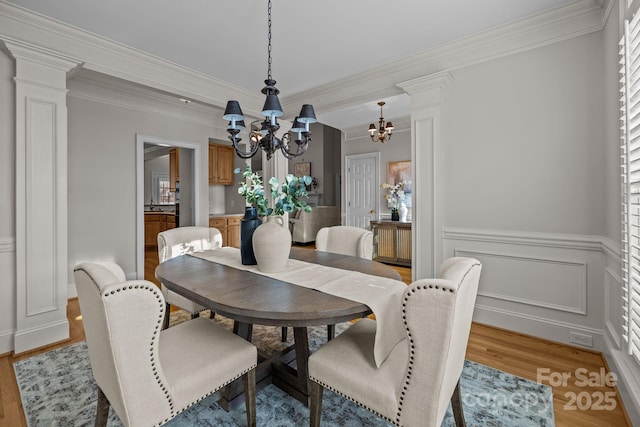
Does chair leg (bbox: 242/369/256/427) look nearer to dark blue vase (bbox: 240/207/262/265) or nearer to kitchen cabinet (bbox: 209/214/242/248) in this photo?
dark blue vase (bbox: 240/207/262/265)

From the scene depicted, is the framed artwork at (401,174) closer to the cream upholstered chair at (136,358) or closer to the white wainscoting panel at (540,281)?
the white wainscoting panel at (540,281)

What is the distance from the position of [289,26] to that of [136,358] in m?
2.55

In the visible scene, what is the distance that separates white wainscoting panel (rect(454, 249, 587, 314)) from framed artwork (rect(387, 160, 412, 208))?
305 cm

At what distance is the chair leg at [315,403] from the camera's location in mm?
1323

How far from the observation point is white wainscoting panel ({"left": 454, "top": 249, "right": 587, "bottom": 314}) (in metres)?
2.36

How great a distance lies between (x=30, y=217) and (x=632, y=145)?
158 inches

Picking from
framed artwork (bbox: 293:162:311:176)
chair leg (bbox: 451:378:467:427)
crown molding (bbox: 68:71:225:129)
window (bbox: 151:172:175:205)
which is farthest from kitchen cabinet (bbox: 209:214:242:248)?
chair leg (bbox: 451:378:467:427)

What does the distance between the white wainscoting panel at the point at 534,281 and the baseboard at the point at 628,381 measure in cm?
47

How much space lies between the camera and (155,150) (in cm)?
702

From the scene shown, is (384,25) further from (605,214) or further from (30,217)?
(30,217)

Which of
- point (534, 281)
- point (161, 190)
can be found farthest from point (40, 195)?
point (161, 190)

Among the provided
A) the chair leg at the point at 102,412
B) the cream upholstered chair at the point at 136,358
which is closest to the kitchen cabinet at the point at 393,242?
the cream upholstered chair at the point at 136,358

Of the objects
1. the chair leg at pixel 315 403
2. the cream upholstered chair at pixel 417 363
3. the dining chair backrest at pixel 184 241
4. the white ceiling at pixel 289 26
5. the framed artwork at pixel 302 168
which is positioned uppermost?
the white ceiling at pixel 289 26

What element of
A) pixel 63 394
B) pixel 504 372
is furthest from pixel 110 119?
pixel 504 372
